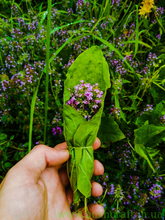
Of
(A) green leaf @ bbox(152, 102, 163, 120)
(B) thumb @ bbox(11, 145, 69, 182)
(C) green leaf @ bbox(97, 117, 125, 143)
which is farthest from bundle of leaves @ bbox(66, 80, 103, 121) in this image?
(A) green leaf @ bbox(152, 102, 163, 120)

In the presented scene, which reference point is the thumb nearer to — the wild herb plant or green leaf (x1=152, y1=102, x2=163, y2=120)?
the wild herb plant

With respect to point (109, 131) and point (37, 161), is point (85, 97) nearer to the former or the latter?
point (109, 131)

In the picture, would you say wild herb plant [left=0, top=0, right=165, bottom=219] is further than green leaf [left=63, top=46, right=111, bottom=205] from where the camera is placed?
Yes

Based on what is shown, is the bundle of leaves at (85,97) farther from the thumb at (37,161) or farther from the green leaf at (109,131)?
the thumb at (37,161)

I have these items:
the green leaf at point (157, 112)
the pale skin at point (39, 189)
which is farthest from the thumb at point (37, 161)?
the green leaf at point (157, 112)

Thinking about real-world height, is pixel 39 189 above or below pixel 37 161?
below


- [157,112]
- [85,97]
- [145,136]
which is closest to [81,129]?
[85,97]
